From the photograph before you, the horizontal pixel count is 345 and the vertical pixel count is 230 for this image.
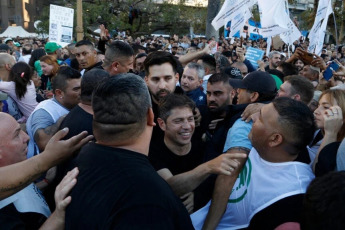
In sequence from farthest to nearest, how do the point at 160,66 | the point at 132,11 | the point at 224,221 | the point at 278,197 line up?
1. the point at 132,11
2. the point at 160,66
3. the point at 224,221
4. the point at 278,197

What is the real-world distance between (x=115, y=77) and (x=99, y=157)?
0.42m

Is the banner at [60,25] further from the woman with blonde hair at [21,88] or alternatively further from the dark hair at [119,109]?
the dark hair at [119,109]

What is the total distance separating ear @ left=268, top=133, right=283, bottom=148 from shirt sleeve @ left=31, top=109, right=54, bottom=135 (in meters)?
2.10

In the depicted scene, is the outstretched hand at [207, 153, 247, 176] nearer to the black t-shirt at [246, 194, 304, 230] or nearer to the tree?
the black t-shirt at [246, 194, 304, 230]

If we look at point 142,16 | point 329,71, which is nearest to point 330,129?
point 329,71

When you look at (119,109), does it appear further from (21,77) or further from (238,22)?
(238,22)

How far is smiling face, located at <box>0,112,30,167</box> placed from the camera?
1908mm

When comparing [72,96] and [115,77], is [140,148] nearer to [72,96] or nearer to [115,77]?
[115,77]

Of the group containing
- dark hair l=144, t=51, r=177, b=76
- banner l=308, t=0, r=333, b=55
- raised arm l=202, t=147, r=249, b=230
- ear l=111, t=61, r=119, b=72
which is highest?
banner l=308, t=0, r=333, b=55

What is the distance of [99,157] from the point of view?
1.52 m

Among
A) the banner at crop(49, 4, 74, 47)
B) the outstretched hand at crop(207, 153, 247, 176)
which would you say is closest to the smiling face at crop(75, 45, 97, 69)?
the banner at crop(49, 4, 74, 47)

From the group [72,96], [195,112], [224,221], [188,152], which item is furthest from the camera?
[72,96]

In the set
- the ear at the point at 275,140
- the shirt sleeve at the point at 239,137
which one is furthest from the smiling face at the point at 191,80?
the ear at the point at 275,140

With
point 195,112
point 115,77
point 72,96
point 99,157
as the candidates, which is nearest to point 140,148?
point 99,157
